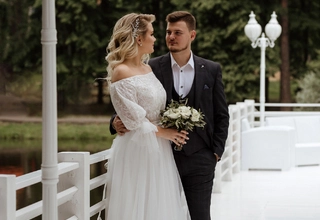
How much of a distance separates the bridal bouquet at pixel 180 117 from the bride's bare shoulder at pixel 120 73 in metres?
0.31

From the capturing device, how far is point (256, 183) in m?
9.73

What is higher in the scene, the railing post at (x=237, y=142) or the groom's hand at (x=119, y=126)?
the groom's hand at (x=119, y=126)

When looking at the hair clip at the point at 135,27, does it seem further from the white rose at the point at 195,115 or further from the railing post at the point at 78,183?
the railing post at the point at 78,183

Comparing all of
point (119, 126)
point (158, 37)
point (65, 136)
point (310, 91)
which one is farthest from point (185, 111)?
point (65, 136)

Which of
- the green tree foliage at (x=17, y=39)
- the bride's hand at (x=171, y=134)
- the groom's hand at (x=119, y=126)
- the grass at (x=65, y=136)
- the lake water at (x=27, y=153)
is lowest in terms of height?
the lake water at (x=27, y=153)

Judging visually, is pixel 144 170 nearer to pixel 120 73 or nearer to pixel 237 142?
pixel 120 73

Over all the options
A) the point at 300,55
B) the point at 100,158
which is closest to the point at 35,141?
the point at 300,55

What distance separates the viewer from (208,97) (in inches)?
186

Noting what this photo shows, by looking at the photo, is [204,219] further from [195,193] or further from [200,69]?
[200,69]

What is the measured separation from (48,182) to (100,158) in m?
1.46

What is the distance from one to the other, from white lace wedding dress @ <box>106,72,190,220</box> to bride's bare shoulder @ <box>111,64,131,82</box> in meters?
0.04

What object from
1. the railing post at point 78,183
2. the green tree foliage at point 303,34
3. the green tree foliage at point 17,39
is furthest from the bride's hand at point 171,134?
the green tree foliage at point 17,39

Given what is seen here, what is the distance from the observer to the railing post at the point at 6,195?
3.35 meters

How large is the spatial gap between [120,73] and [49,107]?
3.56 ft
